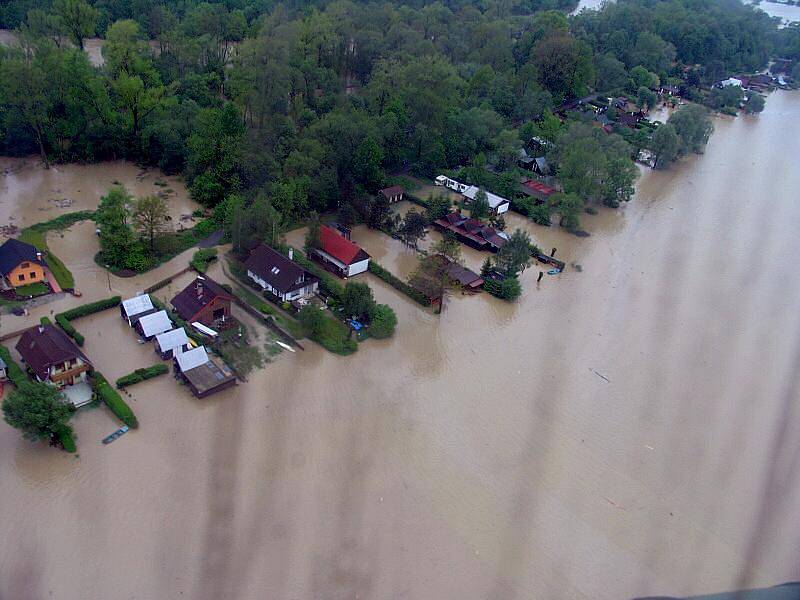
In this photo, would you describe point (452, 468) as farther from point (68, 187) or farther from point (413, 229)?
point (68, 187)

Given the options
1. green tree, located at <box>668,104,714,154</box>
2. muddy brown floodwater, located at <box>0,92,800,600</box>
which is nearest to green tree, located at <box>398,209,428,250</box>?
muddy brown floodwater, located at <box>0,92,800,600</box>

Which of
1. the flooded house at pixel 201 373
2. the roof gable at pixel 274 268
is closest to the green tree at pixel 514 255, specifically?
the roof gable at pixel 274 268

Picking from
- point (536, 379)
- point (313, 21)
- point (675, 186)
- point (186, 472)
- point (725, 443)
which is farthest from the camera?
point (313, 21)

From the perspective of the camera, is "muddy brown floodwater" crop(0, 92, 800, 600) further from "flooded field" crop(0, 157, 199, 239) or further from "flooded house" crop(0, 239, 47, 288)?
"flooded field" crop(0, 157, 199, 239)

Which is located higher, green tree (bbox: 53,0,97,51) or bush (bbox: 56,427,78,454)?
green tree (bbox: 53,0,97,51)

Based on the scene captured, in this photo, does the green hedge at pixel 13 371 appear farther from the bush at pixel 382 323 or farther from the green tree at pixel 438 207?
the green tree at pixel 438 207

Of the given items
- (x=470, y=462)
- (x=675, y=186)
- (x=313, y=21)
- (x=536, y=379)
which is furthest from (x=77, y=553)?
(x=313, y=21)

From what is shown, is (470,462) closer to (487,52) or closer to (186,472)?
(186,472)
